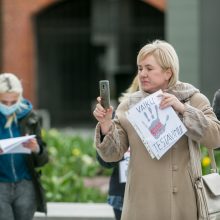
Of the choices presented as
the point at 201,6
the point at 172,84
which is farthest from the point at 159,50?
the point at 201,6

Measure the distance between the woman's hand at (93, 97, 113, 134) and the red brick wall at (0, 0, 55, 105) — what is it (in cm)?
1884

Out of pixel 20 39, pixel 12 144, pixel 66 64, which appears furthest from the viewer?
pixel 66 64

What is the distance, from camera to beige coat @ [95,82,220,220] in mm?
4766

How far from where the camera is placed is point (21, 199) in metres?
6.19

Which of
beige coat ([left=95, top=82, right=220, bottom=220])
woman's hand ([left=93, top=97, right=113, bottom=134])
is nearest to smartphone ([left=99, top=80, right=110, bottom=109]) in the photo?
woman's hand ([left=93, top=97, right=113, bottom=134])

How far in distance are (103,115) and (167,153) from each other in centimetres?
42

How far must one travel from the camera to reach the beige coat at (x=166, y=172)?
477 cm

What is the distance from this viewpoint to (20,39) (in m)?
23.7

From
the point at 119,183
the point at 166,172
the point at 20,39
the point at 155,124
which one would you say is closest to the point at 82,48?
the point at 20,39

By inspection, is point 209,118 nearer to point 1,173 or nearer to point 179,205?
point 179,205

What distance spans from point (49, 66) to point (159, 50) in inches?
764

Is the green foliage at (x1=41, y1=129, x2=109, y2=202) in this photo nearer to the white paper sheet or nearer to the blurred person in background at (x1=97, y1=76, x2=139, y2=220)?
the blurred person in background at (x1=97, y1=76, x2=139, y2=220)

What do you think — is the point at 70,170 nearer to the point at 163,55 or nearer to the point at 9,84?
the point at 9,84

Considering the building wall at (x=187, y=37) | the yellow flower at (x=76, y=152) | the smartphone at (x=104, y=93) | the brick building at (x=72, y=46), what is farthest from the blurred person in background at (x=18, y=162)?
the brick building at (x=72, y=46)
